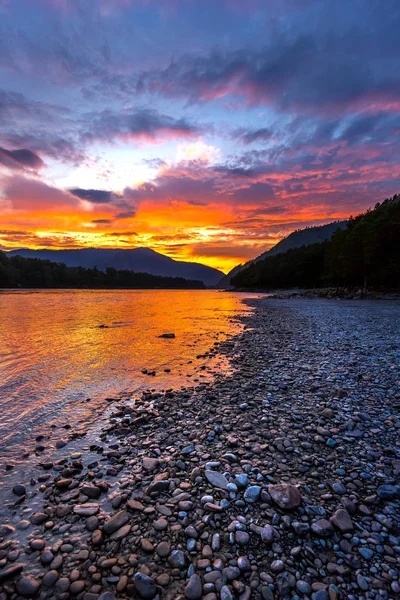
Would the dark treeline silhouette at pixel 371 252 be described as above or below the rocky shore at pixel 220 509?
above

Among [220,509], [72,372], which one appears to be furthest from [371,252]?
[220,509]

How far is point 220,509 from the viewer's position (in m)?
4.24

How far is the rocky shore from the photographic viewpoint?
3.21 metres

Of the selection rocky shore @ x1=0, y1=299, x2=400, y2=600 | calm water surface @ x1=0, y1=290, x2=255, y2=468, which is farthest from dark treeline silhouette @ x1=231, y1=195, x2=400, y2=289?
rocky shore @ x1=0, y1=299, x2=400, y2=600

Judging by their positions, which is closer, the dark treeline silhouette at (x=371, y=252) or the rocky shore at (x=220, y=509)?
the rocky shore at (x=220, y=509)

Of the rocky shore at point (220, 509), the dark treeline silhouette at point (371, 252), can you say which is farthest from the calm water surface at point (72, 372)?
the dark treeline silhouette at point (371, 252)

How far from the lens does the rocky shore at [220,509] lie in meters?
3.21

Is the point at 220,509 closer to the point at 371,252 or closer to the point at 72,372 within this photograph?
the point at 72,372

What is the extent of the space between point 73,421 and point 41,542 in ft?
13.8

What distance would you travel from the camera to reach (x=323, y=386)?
9383mm

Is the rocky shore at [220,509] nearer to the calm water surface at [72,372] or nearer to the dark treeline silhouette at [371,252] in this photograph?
the calm water surface at [72,372]

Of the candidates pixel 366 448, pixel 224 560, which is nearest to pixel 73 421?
pixel 224 560

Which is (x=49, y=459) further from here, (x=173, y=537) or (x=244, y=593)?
(x=244, y=593)

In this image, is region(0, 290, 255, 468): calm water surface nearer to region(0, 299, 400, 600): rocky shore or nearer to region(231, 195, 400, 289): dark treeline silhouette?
region(0, 299, 400, 600): rocky shore
